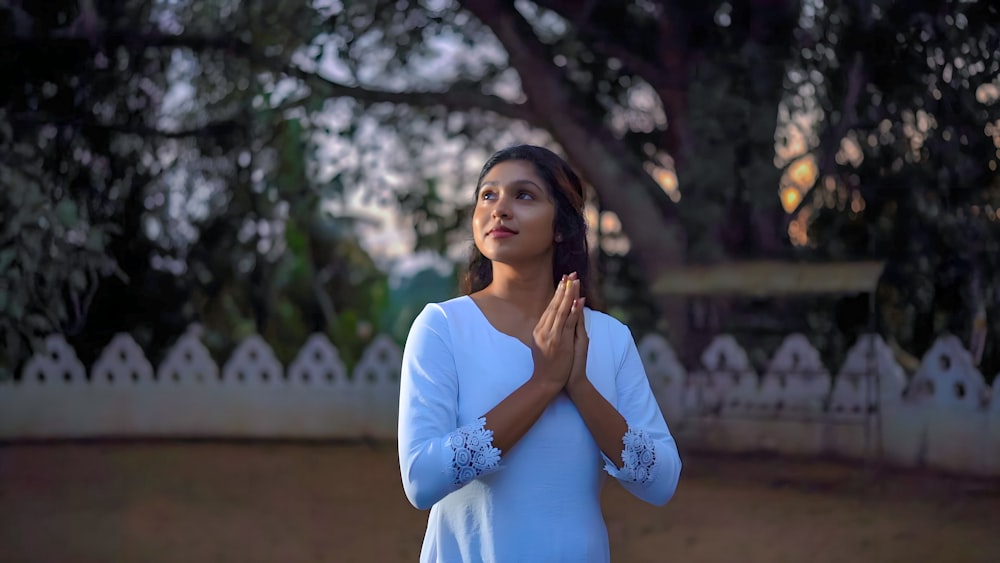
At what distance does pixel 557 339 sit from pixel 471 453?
0.71 feet

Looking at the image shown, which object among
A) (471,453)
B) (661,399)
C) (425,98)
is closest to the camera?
(471,453)

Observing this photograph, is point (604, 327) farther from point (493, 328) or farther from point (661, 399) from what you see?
A: point (661, 399)

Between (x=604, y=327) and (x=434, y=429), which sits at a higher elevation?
(x=604, y=327)

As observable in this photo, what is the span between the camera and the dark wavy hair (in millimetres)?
1685

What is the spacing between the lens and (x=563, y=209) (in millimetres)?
1717

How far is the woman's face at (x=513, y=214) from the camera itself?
1638 mm

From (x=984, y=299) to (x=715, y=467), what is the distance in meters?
2.08

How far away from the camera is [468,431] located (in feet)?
4.89

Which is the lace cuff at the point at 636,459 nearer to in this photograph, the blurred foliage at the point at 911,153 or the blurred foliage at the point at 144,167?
the blurred foliage at the point at 911,153

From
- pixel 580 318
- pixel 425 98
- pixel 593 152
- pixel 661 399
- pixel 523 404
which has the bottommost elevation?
pixel 661 399

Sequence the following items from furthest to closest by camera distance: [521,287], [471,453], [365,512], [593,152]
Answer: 1. [593,152]
2. [365,512]
3. [521,287]
4. [471,453]

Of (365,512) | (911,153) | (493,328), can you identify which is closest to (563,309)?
(493,328)

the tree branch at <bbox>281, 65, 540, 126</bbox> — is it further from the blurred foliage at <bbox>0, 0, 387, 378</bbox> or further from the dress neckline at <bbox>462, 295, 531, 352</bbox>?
the dress neckline at <bbox>462, 295, 531, 352</bbox>

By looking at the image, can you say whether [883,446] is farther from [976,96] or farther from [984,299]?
[976,96]
